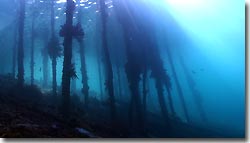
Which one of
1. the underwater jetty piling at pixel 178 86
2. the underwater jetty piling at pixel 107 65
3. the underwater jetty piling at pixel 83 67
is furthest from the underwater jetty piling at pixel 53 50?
the underwater jetty piling at pixel 178 86

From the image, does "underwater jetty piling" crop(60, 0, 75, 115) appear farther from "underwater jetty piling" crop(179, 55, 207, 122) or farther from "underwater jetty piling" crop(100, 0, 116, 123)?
"underwater jetty piling" crop(179, 55, 207, 122)

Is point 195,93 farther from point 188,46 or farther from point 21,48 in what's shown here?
point 21,48

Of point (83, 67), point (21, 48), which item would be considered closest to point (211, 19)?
point (83, 67)

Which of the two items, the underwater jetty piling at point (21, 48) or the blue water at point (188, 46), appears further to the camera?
the underwater jetty piling at point (21, 48)

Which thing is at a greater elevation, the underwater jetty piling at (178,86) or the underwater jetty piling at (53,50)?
the underwater jetty piling at (53,50)

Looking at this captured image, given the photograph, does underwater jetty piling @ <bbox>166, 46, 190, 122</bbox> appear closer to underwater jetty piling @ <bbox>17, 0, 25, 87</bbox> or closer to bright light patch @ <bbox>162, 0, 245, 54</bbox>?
bright light patch @ <bbox>162, 0, 245, 54</bbox>

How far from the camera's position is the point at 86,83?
3.09 metres

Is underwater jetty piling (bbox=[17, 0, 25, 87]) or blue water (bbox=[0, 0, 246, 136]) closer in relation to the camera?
blue water (bbox=[0, 0, 246, 136])

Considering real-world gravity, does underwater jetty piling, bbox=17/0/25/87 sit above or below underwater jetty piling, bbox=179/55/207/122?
above

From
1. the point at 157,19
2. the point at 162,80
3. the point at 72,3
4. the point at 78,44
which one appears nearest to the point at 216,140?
the point at 162,80

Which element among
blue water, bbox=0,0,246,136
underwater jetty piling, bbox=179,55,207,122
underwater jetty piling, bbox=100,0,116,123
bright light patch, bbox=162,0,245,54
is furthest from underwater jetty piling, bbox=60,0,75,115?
underwater jetty piling, bbox=179,55,207,122

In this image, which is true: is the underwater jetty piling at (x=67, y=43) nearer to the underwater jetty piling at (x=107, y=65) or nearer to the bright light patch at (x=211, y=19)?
the underwater jetty piling at (x=107, y=65)

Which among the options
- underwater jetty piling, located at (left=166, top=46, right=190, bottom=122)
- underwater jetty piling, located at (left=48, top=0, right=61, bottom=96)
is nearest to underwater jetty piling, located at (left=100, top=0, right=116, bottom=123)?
underwater jetty piling, located at (left=48, top=0, right=61, bottom=96)

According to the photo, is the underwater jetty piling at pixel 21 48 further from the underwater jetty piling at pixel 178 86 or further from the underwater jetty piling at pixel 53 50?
the underwater jetty piling at pixel 178 86
